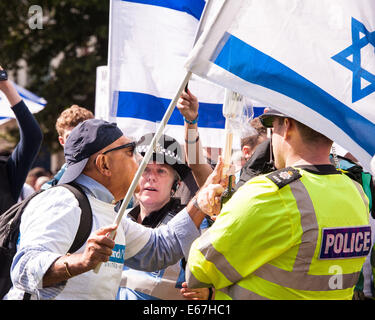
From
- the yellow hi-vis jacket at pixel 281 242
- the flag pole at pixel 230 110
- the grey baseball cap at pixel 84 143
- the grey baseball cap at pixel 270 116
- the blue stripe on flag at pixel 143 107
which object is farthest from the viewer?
the blue stripe on flag at pixel 143 107

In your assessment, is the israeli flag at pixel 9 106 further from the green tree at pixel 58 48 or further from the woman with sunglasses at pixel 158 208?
the green tree at pixel 58 48

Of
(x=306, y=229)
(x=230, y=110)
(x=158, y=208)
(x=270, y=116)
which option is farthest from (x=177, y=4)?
(x=306, y=229)

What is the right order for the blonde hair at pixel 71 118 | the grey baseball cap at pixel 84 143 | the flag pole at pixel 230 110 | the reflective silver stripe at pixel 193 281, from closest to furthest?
the reflective silver stripe at pixel 193 281 < the grey baseball cap at pixel 84 143 < the flag pole at pixel 230 110 < the blonde hair at pixel 71 118

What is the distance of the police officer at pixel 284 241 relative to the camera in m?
2.53

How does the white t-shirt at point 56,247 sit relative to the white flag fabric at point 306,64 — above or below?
below

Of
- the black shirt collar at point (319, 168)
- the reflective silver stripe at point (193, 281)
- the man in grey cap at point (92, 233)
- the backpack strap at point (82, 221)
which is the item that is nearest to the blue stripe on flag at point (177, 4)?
the man in grey cap at point (92, 233)

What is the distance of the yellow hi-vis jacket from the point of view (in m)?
2.53

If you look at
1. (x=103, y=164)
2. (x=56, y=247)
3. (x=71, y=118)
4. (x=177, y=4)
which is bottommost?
(x=56, y=247)

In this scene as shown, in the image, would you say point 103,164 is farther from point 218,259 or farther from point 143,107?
point 143,107

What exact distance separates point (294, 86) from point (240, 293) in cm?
89

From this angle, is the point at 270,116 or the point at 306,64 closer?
the point at 306,64

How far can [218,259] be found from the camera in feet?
8.39

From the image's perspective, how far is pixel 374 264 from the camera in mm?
3240

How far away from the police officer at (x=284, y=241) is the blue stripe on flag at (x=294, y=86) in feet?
0.74
